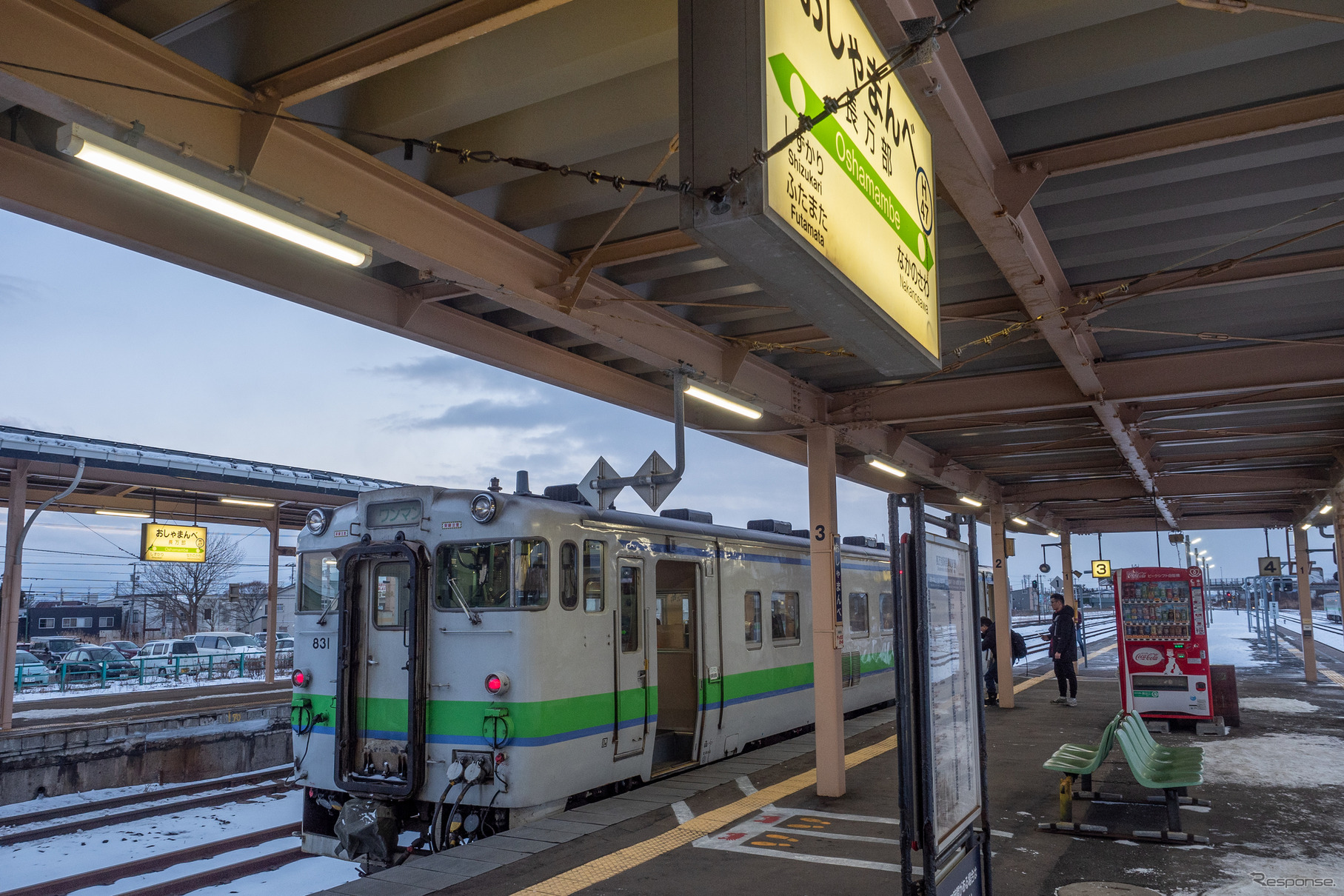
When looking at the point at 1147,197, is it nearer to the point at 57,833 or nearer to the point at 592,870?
the point at 592,870

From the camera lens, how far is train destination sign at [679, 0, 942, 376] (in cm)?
249

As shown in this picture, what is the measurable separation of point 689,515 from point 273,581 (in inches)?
546

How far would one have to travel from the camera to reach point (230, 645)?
115ft

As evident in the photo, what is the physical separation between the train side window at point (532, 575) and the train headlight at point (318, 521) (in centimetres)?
227

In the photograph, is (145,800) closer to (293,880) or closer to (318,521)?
(293,880)

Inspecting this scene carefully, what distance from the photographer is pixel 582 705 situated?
26.6 ft

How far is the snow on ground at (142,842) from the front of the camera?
30.0 ft

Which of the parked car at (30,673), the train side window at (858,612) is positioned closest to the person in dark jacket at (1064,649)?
the train side window at (858,612)

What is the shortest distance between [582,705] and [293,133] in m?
5.35

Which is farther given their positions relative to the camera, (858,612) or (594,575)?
(858,612)

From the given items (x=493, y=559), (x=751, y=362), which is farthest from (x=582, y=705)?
(x=751, y=362)

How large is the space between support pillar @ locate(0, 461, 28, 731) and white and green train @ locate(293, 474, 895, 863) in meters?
8.65

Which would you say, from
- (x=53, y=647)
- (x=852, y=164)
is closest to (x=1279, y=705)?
(x=852, y=164)

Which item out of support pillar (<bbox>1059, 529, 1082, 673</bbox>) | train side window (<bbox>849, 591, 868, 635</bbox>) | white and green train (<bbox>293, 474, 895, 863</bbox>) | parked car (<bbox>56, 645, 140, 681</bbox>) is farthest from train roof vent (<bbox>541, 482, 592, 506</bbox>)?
parked car (<bbox>56, 645, 140, 681</bbox>)
